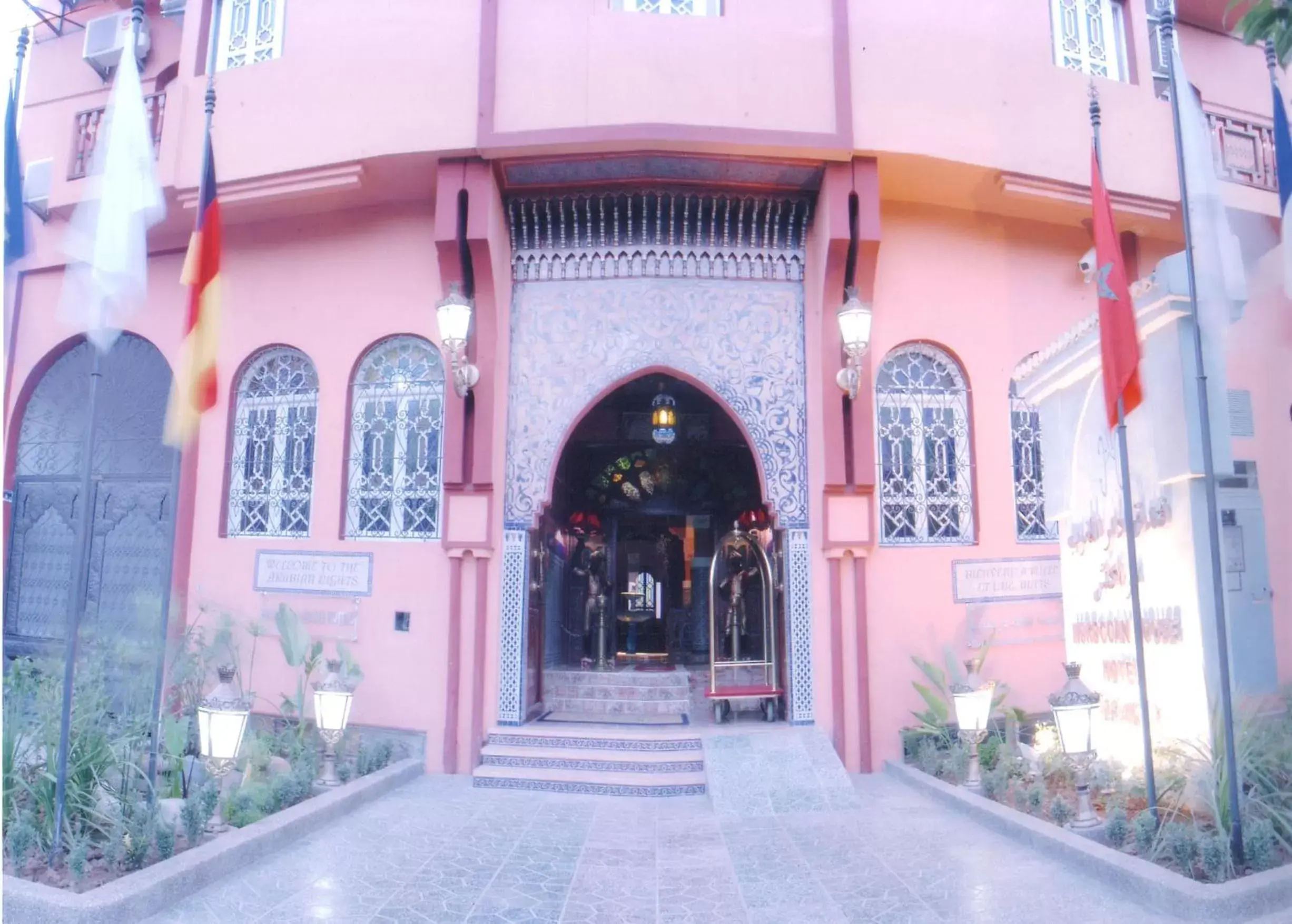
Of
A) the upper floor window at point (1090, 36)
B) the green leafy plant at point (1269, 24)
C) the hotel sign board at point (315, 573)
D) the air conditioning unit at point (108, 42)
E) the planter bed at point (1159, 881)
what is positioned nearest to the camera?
the green leafy plant at point (1269, 24)

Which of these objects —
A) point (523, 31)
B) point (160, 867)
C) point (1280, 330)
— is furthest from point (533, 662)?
point (1280, 330)

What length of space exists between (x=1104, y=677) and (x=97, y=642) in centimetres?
792

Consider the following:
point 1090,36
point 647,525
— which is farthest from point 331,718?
point 1090,36

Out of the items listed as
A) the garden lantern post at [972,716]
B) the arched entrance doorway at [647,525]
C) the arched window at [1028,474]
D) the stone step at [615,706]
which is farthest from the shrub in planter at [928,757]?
the arched entrance doorway at [647,525]

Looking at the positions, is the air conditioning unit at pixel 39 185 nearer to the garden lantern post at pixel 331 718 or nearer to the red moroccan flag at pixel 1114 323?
the garden lantern post at pixel 331 718

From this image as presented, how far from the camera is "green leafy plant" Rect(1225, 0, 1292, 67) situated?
152 inches

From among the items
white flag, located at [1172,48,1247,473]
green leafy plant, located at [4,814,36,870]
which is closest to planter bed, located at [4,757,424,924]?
green leafy plant, located at [4,814,36,870]

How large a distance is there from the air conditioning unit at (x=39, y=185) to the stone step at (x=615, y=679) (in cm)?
761

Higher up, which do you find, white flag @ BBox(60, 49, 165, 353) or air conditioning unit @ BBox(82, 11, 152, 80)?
air conditioning unit @ BBox(82, 11, 152, 80)

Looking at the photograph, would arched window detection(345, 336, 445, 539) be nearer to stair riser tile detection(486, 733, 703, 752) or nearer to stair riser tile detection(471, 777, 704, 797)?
stair riser tile detection(486, 733, 703, 752)

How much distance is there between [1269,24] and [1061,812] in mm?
4311

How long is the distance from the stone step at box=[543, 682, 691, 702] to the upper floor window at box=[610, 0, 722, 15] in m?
6.61

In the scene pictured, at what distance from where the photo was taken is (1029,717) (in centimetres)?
809

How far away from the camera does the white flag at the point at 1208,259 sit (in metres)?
5.08
